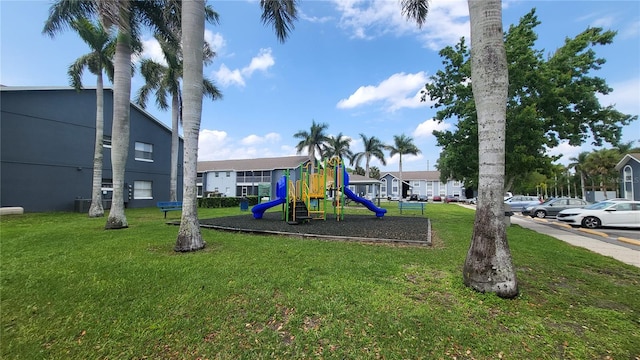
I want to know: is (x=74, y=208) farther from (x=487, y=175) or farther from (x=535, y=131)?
(x=535, y=131)

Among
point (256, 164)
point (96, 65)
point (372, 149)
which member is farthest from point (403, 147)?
point (96, 65)

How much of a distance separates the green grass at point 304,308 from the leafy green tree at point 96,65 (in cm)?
1057

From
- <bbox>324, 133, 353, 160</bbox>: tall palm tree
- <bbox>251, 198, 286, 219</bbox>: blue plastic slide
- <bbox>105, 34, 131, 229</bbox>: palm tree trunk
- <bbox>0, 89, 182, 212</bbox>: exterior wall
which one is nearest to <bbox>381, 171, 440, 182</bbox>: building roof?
<bbox>324, 133, 353, 160</bbox>: tall palm tree

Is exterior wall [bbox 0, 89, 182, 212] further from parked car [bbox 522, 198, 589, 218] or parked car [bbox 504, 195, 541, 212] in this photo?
parked car [bbox 504, 195, 541, 212]

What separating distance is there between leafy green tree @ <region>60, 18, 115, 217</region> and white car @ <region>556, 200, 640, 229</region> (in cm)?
2449

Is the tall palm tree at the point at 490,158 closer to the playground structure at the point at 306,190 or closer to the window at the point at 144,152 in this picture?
the playground structure at the point at 306,190

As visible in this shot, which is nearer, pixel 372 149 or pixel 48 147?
pixel 48 147

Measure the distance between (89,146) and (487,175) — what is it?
81.1 feet

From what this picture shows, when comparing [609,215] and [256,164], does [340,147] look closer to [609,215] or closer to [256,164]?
[256,164]

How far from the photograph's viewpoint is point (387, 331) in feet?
11.1

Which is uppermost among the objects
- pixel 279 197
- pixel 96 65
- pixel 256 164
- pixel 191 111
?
pixel 96 65

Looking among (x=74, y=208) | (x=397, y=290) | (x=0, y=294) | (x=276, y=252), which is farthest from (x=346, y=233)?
(x=74, y=208)

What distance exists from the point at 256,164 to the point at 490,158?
43369 mm

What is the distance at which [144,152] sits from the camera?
81.7 ft
